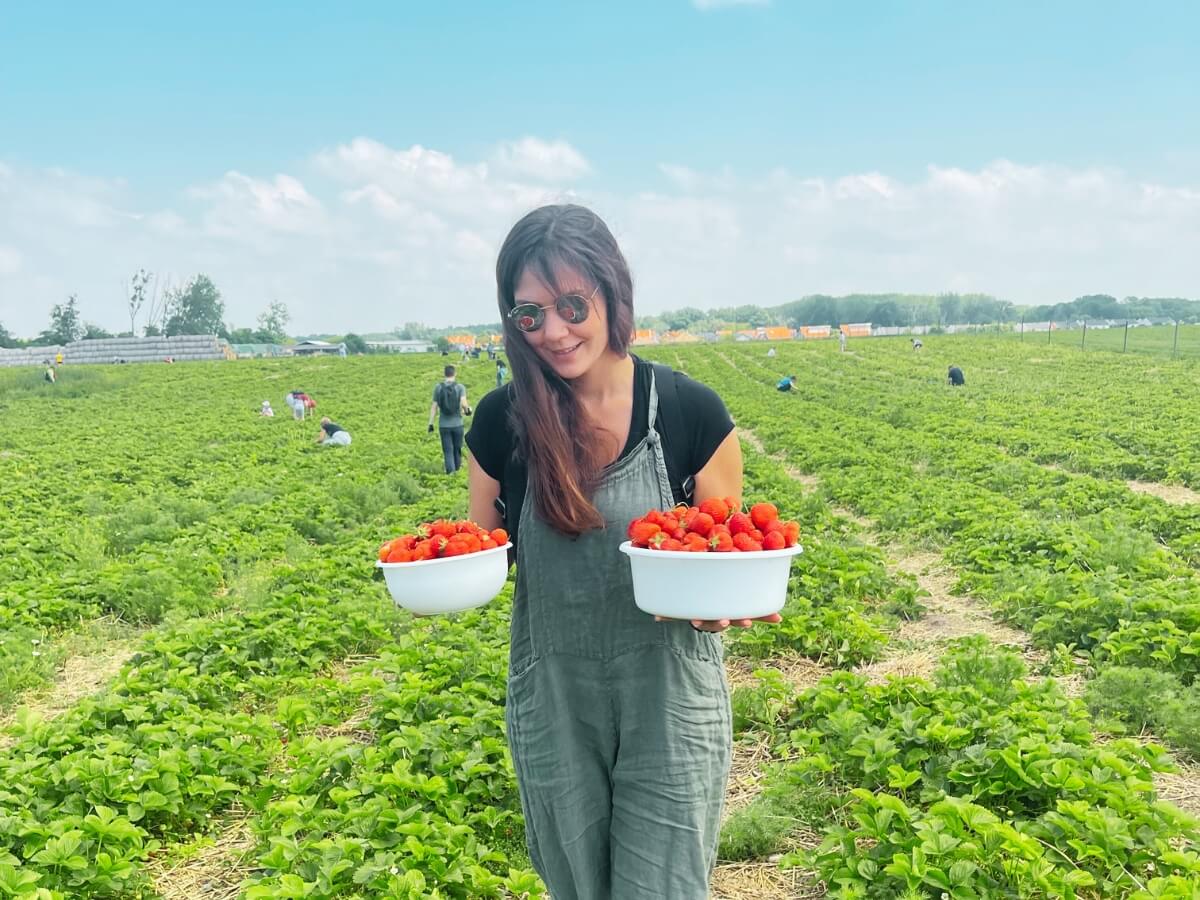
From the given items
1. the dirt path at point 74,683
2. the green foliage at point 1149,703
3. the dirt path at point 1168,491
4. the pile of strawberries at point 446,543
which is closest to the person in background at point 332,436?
the dirt path at point 74,683

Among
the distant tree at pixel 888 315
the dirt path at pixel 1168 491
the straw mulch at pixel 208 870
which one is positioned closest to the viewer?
the straw mulch at pixel 208 870

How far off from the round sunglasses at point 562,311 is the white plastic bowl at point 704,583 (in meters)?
0.58

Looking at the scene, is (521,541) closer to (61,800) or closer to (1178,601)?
(61,800)

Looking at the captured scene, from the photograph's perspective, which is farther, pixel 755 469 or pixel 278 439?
pixel 278 439

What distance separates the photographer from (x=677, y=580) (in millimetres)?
1944

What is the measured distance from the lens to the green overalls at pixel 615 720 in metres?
2.09

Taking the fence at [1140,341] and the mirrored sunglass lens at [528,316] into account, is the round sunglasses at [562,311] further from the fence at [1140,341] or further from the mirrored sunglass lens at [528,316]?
the fence at [1140,341]

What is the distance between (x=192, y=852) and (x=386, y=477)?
10069 millimetres

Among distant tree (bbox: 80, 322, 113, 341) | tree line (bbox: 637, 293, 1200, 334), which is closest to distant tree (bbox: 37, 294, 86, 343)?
distant tree (bbox: 80, 322, 113, 341)

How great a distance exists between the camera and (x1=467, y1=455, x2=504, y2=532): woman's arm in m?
2.47

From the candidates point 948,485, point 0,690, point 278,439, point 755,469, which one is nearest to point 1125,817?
point 0,690

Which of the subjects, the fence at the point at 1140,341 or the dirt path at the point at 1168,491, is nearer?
the dirt path at the point at 1168,491

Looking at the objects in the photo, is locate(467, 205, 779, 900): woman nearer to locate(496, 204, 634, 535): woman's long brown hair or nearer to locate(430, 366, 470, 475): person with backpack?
locate(496, 204, 634, 535): woman's long brown hair

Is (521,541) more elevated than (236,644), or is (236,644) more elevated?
(521,541)
